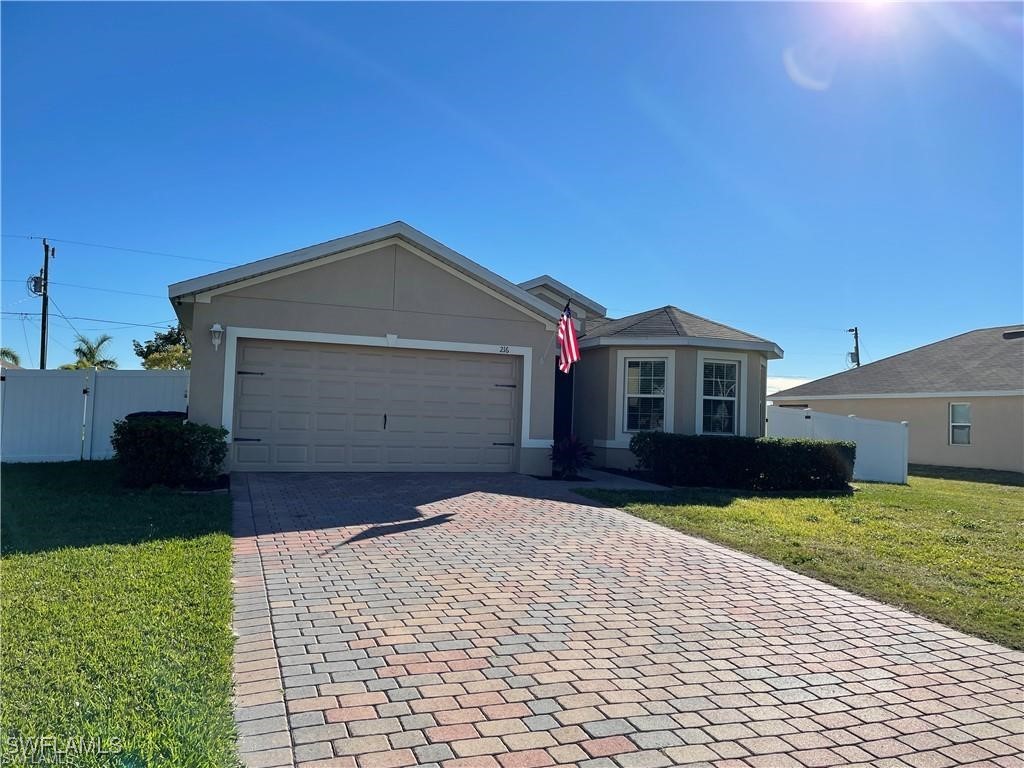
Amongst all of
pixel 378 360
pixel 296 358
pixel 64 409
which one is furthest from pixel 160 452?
pixel 64 409

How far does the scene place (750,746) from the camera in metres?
3.24

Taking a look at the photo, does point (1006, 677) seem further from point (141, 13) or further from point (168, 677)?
point (141, 13)

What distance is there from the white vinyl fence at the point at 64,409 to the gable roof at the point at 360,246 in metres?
5.23

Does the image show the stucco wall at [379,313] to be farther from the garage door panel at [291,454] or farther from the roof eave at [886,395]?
the roof eave at [886,395]

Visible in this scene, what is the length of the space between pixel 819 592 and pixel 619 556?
194cm

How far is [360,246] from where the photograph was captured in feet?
41.4

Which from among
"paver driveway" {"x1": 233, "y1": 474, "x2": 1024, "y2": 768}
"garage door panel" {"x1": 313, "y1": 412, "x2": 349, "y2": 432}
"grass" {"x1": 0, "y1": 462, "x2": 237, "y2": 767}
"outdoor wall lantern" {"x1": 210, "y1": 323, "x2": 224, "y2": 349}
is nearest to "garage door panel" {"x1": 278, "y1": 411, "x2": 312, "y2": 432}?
"garage door panel" {"x1": 313, "y1": 412, "x2": 349, "y2": 432}

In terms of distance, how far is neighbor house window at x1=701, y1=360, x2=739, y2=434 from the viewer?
15.5 meters

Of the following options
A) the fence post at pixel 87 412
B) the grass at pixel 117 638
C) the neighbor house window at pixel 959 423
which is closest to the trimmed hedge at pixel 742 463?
the grass at pixel 117 638

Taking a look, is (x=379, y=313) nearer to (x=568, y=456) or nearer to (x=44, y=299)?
(x=568, y=456)

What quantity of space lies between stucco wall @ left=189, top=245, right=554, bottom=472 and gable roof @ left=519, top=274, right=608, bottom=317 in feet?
11.5

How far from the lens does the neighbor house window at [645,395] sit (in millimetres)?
15469

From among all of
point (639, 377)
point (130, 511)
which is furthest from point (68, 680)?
point (639, 377)

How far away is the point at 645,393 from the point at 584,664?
11790 millimetres
